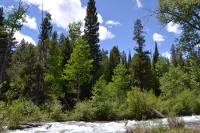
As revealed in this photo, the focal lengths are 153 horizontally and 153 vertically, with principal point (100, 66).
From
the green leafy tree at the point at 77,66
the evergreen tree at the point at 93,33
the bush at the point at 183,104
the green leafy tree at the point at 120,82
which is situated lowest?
the bush at the point at 183,104

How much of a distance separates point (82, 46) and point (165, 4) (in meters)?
15.7

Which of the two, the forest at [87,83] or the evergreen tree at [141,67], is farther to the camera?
the evergreen tree at [141,67]

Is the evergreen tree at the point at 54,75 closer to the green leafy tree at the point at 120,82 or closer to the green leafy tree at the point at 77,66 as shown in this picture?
the green leafy tree at the point at 77,66

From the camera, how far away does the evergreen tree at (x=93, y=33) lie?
32.1 m

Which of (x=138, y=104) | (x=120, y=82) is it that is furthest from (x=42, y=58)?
(x=138, y=104)

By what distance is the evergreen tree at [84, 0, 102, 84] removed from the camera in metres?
32.1

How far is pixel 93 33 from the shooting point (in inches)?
1304

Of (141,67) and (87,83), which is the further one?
(141,67)

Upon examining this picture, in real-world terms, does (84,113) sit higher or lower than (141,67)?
lower

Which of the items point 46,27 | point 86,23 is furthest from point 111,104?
point 46,27

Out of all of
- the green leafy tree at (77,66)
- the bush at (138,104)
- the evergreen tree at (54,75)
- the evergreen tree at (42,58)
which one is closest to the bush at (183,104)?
the bush at (138,104)

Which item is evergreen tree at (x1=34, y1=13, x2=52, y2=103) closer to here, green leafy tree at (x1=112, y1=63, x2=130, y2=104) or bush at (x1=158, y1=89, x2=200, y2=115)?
green leafy tree at (x1=112, y1=63, x2=130, y2=104)

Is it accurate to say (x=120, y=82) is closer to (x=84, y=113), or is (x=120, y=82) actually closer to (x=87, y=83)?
(x=87, y=83)

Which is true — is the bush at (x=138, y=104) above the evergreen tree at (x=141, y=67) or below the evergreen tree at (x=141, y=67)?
below
